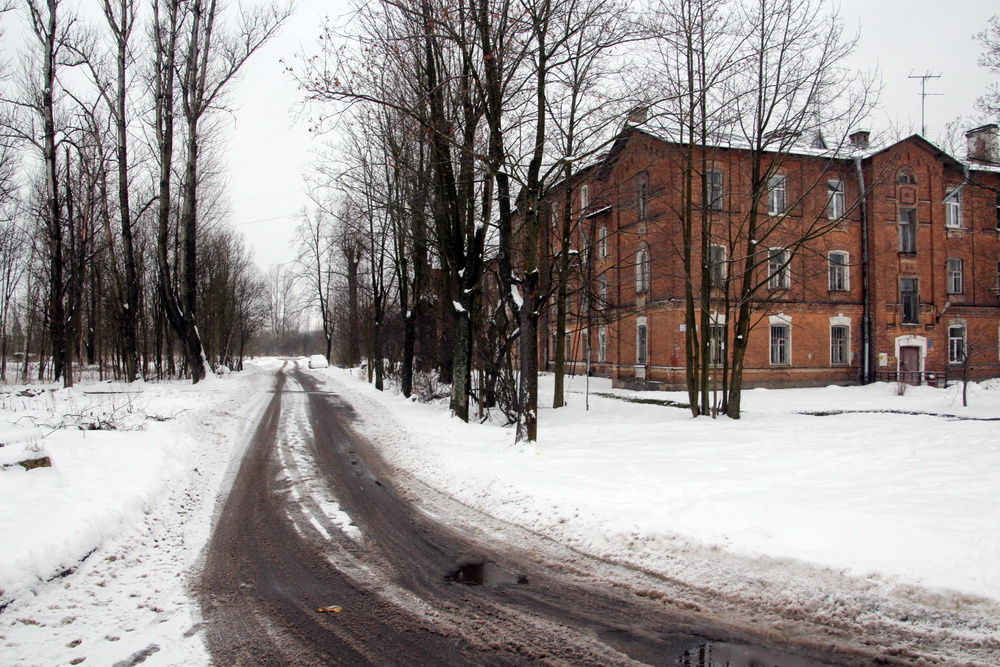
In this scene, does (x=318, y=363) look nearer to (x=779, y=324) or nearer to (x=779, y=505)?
(x=779, y=324)

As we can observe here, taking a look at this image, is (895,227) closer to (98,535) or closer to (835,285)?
(835,285)

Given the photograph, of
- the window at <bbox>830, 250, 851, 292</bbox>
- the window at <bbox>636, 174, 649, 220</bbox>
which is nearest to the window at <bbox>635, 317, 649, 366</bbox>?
the window at <bbox>636, 174, 649, 220</bbox>

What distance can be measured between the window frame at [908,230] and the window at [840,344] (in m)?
5.36

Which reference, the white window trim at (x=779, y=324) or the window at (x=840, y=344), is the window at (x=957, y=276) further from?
the white window trim at (x=779, y=324)

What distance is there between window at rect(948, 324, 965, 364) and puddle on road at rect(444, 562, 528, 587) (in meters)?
35.3

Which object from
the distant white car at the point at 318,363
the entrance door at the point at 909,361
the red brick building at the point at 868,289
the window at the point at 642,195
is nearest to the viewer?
the window at the point at 642,195

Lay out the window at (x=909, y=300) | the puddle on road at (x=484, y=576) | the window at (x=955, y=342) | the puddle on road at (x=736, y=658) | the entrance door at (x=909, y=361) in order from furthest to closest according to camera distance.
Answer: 1. the window at (x=955, y=342)
2. the window at (x=909, y=300)
3. the entrance door at (x=909, y=361)
4. the puddle on road at (x=484, y=576)
5. the puddle on road at (x=736, y=658)

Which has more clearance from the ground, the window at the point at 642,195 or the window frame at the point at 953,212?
the window frame at the point at 953,212

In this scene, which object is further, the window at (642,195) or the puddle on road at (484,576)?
the window at (642,195)

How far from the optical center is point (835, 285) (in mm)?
30312

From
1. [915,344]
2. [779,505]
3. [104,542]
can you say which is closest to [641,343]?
[915,344]

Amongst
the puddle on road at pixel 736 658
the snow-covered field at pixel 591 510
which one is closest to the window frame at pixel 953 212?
the snow-covered field at pixel 591 510

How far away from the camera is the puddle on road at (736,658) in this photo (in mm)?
3721

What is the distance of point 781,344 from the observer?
2927cm
